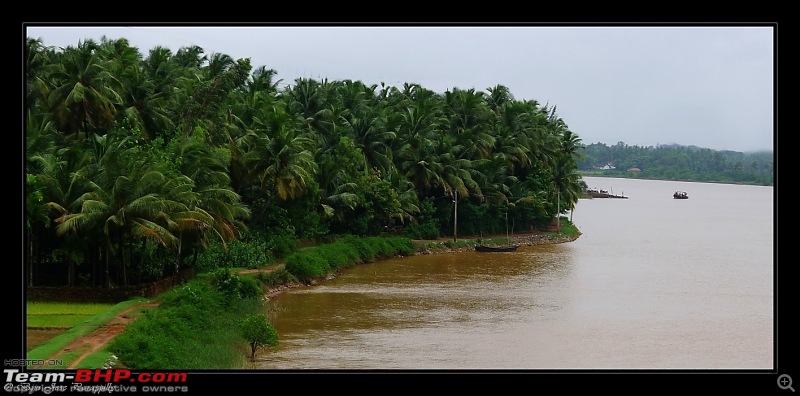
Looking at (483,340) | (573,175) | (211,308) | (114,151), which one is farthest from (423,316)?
(573,175)

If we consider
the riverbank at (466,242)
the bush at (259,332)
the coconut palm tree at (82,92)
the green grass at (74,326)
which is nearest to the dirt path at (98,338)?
the green grass at (74,326)

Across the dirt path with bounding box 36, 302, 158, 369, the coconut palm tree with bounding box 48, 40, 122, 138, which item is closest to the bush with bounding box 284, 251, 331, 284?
the coconut palm tree with bounding box 48, 40, 122, 138

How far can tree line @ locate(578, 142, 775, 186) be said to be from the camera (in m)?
141

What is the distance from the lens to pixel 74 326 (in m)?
16.1

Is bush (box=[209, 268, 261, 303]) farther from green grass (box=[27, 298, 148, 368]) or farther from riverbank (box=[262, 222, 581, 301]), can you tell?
green grass (box=[27, 298, 148, 368])

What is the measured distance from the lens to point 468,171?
140ft

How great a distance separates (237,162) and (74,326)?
13464 mm

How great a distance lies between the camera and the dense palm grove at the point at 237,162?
Result: 767 inches

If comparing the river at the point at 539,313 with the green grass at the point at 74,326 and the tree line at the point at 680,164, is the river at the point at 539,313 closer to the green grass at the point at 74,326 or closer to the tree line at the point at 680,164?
the green grass at the point at 74,326

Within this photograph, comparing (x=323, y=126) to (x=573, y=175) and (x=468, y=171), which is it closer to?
(x=468, y=171)

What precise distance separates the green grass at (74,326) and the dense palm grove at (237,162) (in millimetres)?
1292

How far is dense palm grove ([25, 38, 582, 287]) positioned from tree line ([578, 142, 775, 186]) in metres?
81.5

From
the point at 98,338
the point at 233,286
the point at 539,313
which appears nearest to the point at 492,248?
the point at 539,313

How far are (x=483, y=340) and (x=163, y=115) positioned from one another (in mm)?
12571
